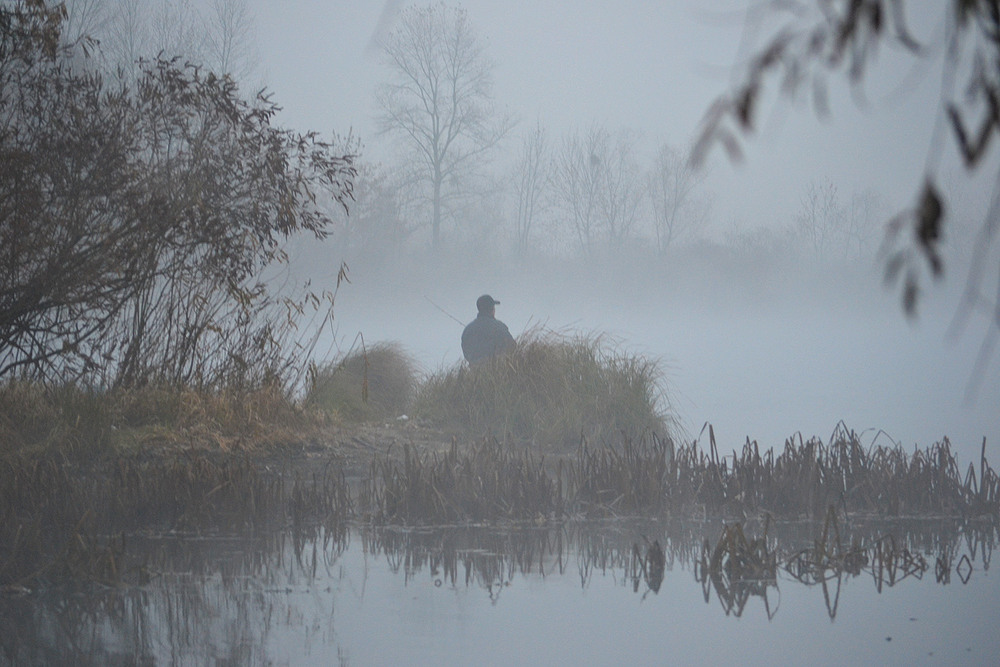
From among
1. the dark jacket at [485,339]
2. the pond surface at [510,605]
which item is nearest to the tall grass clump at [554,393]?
the dark jacket at [485,339]

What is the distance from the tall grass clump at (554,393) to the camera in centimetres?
1070

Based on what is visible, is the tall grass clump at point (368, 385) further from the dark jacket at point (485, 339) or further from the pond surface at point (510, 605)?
the pond surface at point (510, 605)

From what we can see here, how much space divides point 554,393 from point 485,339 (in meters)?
1.34

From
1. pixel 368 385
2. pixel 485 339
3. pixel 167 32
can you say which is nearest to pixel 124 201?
pixel 368 385

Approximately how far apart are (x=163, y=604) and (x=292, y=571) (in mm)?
862

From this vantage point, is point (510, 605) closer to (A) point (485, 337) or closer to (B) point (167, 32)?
(A) point (485, 337)

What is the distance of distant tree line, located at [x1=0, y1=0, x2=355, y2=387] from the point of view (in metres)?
7.43

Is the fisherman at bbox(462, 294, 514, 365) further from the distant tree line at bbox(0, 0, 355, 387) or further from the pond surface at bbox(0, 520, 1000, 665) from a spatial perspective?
the pond surface at bbox(0, 520, 1000, 665)

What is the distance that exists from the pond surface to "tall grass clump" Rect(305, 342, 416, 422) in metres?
4.56

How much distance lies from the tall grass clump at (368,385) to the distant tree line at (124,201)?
1.40 meters

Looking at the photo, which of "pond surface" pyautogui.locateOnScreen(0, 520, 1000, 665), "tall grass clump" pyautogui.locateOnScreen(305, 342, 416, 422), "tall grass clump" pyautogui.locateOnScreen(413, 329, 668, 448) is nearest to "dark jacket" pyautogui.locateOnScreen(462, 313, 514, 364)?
"tall grass clump" pyautogui.locateOnScreen(413, 329, 668, 448)

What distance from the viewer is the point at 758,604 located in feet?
16.2

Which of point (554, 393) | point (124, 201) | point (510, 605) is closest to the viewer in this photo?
point (510, 605)

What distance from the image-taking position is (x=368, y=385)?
39.3 feet
